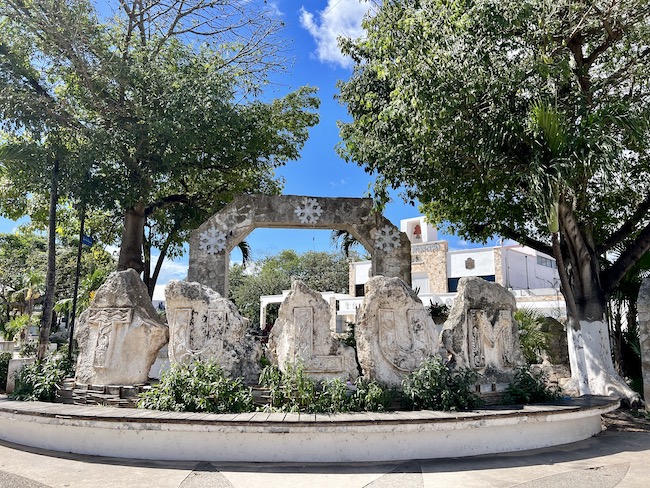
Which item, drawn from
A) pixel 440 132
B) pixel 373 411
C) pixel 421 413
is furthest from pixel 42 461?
pixel 440 132

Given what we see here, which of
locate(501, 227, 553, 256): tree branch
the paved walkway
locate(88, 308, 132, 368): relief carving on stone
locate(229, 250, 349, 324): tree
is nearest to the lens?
the paved walkway

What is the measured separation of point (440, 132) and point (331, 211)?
421 centimetres

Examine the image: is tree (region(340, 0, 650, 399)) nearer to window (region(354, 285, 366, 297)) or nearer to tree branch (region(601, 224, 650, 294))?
tree branch (region(601, 224, 650, 294))

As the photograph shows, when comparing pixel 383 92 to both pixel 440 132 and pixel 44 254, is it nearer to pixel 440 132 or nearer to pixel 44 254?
pixel 440 132

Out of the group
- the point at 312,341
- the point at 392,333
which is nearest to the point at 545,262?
the point at 392,333

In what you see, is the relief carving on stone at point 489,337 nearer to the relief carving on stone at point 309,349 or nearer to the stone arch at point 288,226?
the relief carving on stone at point 309,349

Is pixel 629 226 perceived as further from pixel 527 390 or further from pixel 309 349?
pixel 309 349

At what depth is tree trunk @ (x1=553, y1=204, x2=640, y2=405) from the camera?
10047 mm

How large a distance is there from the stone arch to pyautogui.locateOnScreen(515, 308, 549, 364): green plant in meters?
2.88

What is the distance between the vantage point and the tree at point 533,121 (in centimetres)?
874

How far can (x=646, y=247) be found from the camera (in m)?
10.6

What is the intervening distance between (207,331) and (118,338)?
1.26 metres

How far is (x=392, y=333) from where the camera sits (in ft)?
23.3

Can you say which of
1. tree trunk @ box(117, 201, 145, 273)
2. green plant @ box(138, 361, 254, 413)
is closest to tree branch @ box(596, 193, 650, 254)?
green plant @ box(138, 361, 254, 413)
